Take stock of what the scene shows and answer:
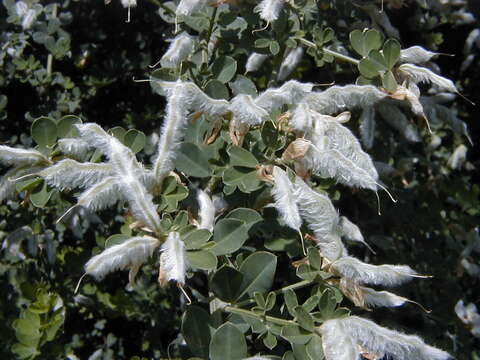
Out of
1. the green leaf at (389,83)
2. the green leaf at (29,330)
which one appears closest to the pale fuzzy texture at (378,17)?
the green leaf at (389,83)

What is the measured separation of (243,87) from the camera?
43.9 inches

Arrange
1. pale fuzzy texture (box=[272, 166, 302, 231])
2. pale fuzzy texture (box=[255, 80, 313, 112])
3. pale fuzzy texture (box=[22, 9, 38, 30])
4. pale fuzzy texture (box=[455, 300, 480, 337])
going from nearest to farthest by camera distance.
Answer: pale fuzzy texture (box=[272, 166, 302, 231])
pale fuzzy texture (box=[255, 80, 313, 112])
pale fuzzy texture (box=[22, 9, 38, 30])
pale fuzzy texture (box=[455, 300, 480, 337])

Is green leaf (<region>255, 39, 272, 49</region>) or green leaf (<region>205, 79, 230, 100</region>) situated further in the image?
green leaf (<region>255, 39, 272, 49</region>)

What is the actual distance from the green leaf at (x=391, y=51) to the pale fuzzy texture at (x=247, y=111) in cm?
28

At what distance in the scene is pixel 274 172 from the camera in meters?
0.89

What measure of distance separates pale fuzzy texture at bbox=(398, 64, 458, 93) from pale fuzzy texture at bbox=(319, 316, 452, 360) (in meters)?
0.48

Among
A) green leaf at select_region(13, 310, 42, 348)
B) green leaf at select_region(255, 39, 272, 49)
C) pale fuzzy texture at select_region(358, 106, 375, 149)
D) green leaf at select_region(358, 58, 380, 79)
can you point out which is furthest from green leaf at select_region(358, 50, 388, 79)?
green leaf at select_region(13, 310, 42, 348)

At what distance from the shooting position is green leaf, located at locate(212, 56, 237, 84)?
3.58 feet

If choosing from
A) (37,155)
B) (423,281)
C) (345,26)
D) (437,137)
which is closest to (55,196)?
(37,155)

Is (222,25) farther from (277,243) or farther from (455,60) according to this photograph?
(455,60)

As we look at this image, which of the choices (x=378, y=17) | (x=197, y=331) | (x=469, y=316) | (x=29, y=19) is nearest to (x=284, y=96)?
(x=197, y=331)

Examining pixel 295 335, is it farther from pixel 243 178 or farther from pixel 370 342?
pixel 243 178

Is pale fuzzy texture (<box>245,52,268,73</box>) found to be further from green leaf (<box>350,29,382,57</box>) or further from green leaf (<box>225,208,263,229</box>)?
green leaf (<box>225,208,263,229</box>)

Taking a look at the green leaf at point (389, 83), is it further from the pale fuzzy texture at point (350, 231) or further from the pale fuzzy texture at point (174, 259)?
the pale fuzzy texture at point (174, 259)
